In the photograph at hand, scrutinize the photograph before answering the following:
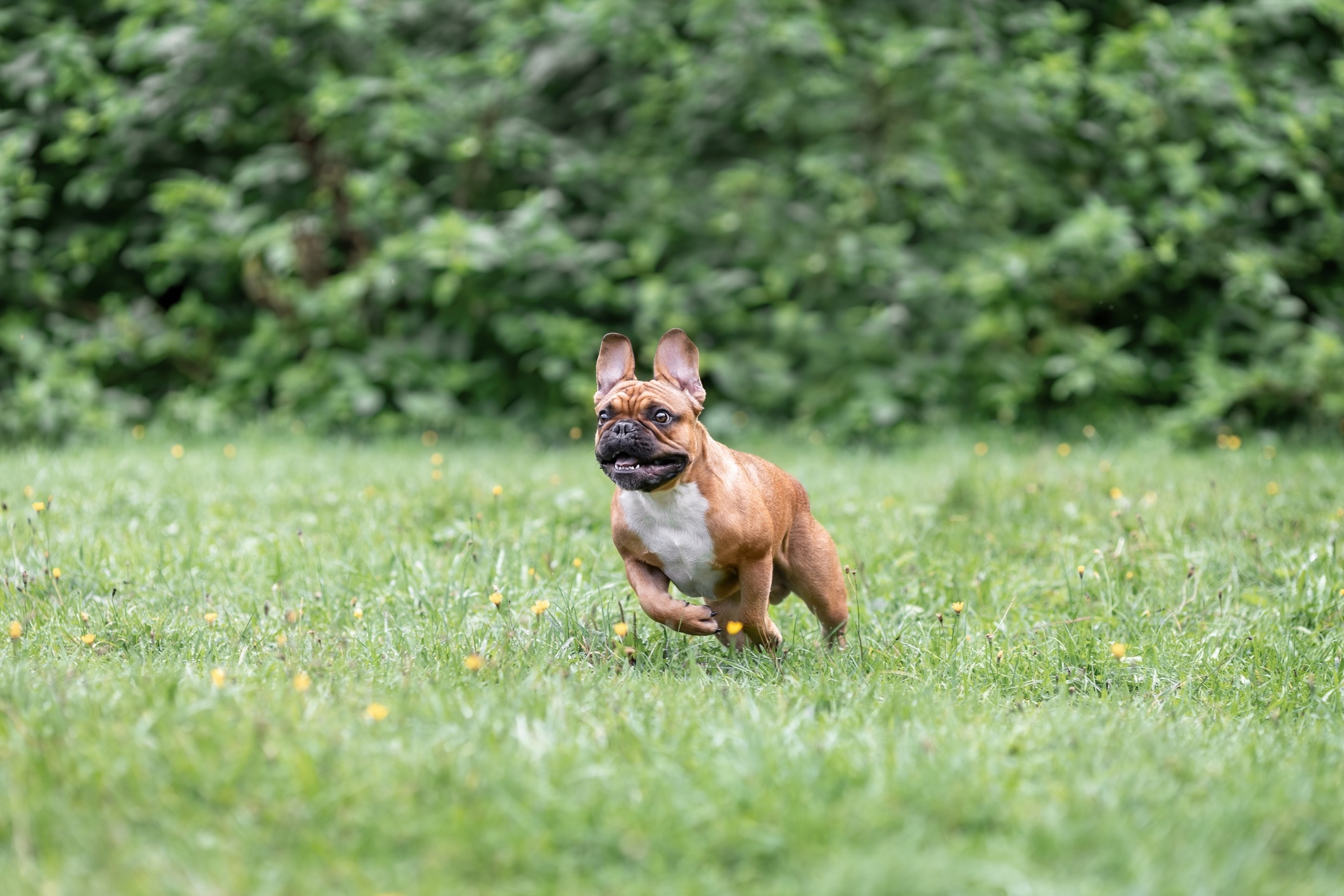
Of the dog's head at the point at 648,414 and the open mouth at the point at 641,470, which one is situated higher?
the dog's head at the point at 648,414

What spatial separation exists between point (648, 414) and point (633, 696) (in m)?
0.86

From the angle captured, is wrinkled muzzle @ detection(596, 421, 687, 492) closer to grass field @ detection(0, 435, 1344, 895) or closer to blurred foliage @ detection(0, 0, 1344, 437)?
grass field @ detection(0, 435, 1344, 895)

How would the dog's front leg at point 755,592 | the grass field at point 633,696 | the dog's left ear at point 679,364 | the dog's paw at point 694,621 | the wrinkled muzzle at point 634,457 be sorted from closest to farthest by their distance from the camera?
the grass field at point 633,696 → the wrinkled muzzle at point 634,457 → the dog's paw at point 694,621 → the dog's front leg at point 755,592 → the dog's left ear at point 679,364

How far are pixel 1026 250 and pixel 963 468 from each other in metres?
2.02

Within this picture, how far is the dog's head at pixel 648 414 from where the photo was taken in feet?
12.3

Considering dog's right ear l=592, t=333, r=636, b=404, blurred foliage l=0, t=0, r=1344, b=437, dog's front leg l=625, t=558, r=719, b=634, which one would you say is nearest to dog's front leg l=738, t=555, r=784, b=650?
dog's front leg l=625, t=558, r=719, b=634

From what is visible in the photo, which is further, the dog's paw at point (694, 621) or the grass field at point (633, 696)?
the dog's paw at point (694, 621)

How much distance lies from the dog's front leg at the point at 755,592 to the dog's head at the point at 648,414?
41 centimetres

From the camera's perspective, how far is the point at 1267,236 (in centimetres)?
883

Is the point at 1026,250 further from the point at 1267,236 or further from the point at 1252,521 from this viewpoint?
the point at 1252,521

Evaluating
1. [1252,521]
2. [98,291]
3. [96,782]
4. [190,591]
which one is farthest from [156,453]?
[1252,521]

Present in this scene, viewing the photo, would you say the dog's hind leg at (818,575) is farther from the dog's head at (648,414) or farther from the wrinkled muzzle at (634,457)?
the wrinkled muzzle at (634,457)

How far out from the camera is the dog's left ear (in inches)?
166

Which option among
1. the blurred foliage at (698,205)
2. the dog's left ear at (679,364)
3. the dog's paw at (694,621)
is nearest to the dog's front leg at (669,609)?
the dog's paw at (694,621)
